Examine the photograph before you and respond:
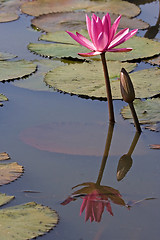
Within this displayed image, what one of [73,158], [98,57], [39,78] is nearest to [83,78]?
[39,78]

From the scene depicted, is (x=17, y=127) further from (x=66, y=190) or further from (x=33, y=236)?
(x=33, y=236)

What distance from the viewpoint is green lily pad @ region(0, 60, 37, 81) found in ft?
9.90

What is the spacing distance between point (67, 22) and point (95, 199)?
236 centimetres

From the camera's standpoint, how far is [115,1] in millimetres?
4535

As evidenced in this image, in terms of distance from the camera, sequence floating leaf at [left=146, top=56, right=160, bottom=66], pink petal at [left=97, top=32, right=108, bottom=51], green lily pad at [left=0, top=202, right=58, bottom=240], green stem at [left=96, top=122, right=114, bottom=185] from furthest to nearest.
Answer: floating leaf at [left=146, top=56, right=160, bottom=66] → pink petal at [left=97, top=32, right=108, bottom=51] → green stem at [left=96, top=122, right=114, bottom=185] → green lily pad at [left=0, top=202, right=58, bottom=240]

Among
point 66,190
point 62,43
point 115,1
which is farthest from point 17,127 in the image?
point 115,1

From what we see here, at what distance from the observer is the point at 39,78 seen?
9.99ft

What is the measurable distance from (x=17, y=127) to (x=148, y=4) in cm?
261

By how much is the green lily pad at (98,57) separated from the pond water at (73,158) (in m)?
0.51

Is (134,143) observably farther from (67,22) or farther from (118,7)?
(118,7)

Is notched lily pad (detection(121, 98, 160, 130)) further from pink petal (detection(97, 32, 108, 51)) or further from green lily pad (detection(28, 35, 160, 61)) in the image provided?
green lily pad (detection(28, 35, 160, 61))

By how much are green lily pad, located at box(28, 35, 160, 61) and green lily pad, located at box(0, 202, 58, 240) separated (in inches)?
67.0

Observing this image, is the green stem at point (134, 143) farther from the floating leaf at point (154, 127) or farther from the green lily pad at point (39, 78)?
the green lily pad at point (39, 78)

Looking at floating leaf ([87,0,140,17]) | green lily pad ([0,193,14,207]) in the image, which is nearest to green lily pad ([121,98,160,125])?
green lily pad ([0,193,14,207])
